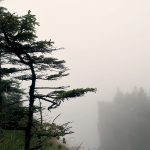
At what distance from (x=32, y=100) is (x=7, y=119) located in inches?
29.9

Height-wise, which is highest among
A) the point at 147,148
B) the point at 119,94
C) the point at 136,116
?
the point at 119,94

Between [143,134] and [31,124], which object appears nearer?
[31,124]

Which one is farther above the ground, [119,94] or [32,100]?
[119,94]

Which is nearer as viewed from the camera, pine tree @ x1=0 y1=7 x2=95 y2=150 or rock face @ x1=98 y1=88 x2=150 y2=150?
pine tree @ x1=0 y1=7 x2=95 y2=150

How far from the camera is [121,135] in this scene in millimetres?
88375

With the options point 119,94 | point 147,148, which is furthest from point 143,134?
point 119,94

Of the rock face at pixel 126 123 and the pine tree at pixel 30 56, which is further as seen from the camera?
the rock face at pixel 126 123

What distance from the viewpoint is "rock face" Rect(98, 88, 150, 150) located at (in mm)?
80375

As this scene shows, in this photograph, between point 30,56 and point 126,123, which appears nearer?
point 30,56

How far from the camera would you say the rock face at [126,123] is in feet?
264

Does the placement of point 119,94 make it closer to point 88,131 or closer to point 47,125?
point 88,131

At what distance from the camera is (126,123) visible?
94625mm

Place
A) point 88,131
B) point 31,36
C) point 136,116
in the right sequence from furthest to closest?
point 88,131 → point 136,116 → point 31,36

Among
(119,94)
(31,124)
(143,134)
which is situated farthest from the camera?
(119,94)
